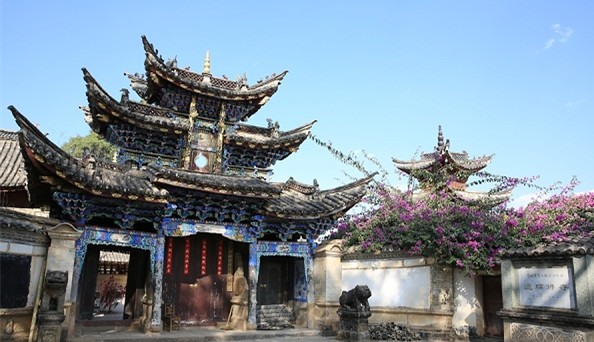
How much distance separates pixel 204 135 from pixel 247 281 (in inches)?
180

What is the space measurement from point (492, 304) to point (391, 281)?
2692mm

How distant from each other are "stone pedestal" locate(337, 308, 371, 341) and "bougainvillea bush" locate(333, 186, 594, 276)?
2.29m

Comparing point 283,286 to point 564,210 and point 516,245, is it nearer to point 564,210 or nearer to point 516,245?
point 516,245

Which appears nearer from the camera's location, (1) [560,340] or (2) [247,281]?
(1) [560,340]

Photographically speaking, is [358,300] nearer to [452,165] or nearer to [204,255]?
[204,255]

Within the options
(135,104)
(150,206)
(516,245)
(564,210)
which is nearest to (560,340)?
(516,245)

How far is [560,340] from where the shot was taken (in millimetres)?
8305

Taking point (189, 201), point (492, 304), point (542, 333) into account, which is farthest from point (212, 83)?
point (542, 333)

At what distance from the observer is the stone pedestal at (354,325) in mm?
11453

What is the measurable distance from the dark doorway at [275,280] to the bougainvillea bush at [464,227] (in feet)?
6.68

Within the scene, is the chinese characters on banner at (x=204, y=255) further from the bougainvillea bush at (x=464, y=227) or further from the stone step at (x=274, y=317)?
the bougainvillea bush at (x=464, y=227)

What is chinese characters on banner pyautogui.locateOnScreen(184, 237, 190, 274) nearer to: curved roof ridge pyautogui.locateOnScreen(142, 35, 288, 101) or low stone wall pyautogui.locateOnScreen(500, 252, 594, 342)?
curved roof ridge pyautogui.locateOnScreen(142, 35, 288, 101)

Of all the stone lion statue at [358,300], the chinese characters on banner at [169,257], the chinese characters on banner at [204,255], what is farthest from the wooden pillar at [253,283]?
the stone lion statue at [358,300]

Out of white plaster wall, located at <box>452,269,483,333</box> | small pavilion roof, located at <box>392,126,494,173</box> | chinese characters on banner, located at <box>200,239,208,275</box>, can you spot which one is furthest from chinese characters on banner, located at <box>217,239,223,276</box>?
small pavilion roof, located at <box>392,126,494,173</box>
